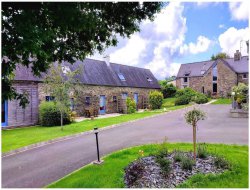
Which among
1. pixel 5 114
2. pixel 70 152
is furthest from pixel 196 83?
pixel 70 152

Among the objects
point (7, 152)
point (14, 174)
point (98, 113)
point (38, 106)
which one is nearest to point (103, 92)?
point (98, 113)

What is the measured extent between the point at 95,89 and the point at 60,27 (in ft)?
66.2

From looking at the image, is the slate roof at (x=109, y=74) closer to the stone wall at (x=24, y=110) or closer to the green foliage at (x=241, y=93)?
the stone wall at (x=24, y=110)

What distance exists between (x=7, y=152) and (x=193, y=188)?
7723 mm

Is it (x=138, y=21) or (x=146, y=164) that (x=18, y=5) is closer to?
(x=138, y=21)

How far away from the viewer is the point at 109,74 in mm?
30062

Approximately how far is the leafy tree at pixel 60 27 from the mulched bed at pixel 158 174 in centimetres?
356

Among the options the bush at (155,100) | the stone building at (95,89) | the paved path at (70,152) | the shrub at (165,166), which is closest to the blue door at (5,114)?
the stone building at (95,89)

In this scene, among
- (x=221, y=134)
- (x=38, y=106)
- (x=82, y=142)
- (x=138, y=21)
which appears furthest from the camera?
(x=38, y=106)

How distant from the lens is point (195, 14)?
7.41 m

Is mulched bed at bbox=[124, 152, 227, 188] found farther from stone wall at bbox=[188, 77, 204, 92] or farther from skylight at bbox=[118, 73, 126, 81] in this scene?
stone wall at bbox=[188, 77, 204, 92]

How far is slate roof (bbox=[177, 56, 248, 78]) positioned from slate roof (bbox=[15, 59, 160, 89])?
16.7 m

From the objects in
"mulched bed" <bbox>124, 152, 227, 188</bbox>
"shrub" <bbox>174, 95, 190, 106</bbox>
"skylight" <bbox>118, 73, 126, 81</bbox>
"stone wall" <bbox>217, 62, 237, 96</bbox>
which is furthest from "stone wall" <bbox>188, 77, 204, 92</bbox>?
"mulched bed" <bbox>124, 152, 227, 188</bbox>

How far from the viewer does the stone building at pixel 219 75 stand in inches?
1843
